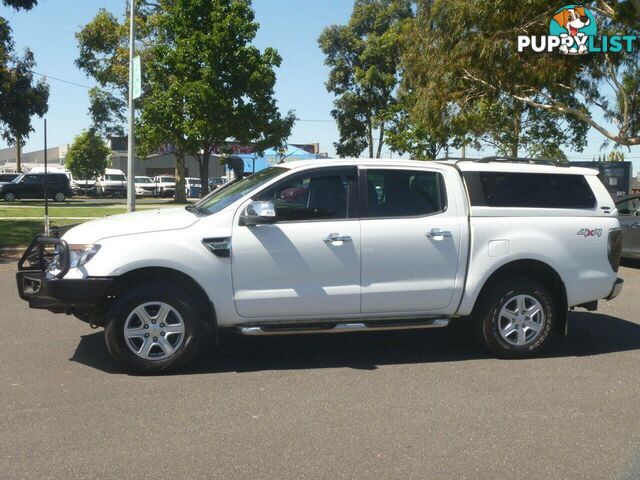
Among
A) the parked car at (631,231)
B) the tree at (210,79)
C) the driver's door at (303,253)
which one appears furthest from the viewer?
the tree at (210,79)

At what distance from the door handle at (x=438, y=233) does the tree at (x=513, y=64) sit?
14.6m

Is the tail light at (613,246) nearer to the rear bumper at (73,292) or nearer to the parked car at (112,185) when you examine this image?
the rear bumper at (73,292)

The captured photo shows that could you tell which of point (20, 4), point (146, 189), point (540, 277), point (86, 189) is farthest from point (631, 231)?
point (86, 189)

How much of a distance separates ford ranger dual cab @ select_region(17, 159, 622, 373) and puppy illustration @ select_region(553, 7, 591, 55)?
45.5 ft

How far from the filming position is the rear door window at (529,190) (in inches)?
255

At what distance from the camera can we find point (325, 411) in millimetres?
5043

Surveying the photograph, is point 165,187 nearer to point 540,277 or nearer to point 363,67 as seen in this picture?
point 363,67

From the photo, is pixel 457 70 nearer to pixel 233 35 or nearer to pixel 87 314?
pixel 233 35

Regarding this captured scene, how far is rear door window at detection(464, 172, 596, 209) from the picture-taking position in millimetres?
6469

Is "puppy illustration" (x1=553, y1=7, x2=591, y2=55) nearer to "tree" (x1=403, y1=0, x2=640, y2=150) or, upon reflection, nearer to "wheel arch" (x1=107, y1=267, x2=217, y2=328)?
"tree" (x1=403, y1=0, x2=640, y2=150)

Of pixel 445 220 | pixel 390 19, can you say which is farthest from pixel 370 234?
pixel 390 19

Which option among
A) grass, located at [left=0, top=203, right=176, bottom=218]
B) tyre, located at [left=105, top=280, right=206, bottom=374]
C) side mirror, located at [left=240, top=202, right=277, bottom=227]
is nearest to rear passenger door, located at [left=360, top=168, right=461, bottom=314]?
side mirror, located at [left=240, top=202, right=277, bottom=227]

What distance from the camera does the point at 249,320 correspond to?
5930mm

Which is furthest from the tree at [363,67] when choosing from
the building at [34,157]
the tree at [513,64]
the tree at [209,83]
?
the building at [34,157]
